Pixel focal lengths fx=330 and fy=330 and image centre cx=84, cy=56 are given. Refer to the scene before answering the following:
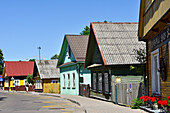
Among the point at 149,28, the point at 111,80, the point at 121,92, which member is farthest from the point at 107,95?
the point at 149,28

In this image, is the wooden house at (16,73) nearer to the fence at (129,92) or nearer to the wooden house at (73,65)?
the wooden house at (73,65)

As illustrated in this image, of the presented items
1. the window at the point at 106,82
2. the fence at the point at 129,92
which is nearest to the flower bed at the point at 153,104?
the fence at the point at 129,92

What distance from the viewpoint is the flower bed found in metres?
10.8

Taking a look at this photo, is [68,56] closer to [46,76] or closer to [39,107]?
[46,76]

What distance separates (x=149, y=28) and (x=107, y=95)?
895 centimetres

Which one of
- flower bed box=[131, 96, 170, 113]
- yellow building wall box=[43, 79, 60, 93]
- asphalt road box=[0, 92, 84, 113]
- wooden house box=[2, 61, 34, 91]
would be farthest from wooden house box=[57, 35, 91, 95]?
wooden house box=[2, 61, 34, 91]

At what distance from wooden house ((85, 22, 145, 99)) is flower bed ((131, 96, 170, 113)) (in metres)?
5.11

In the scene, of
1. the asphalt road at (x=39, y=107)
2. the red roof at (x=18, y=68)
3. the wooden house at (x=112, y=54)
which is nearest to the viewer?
the asphalt road at (x=39, y=107)

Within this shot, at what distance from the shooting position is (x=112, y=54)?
71.1 ft

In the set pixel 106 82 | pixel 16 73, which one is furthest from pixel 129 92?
pixel 16 73

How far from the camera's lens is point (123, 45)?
22.8m

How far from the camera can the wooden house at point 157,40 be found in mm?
11933

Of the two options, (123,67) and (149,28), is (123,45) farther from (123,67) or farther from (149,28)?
(149,28)

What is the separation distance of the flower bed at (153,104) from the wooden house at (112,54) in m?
5.11
